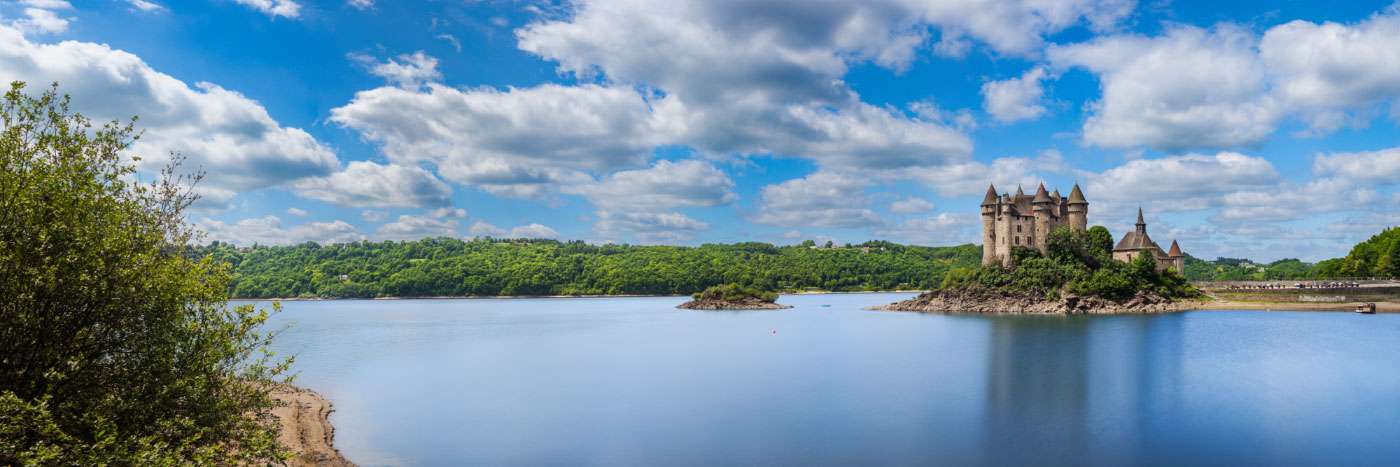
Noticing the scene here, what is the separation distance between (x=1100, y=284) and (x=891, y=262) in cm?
7925

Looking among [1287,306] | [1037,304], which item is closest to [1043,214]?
[1037,304]

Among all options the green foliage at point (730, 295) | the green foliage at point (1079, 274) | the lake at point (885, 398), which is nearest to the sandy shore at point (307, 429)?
the lake at point (885, 398)

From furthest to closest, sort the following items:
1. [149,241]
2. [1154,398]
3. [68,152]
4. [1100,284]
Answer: [1100,284]
[1154,398]
[149,241]
[68,152]

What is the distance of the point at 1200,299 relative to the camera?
6506 cm

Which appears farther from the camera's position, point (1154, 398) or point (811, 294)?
point (811, 294)

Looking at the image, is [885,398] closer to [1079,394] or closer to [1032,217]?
[1079,394]

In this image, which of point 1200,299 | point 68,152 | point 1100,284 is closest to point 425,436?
point 68,152

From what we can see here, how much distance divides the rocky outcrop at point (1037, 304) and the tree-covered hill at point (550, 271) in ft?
165

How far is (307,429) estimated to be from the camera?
1822 cm

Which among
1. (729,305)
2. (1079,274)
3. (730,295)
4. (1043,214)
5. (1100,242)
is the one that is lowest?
(729,305)

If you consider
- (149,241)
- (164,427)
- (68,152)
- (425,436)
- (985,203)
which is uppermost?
(985,203)

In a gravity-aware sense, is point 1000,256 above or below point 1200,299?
above

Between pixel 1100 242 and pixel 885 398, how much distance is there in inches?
2169

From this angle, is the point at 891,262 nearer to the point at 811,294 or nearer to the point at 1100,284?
the point at 811,294
